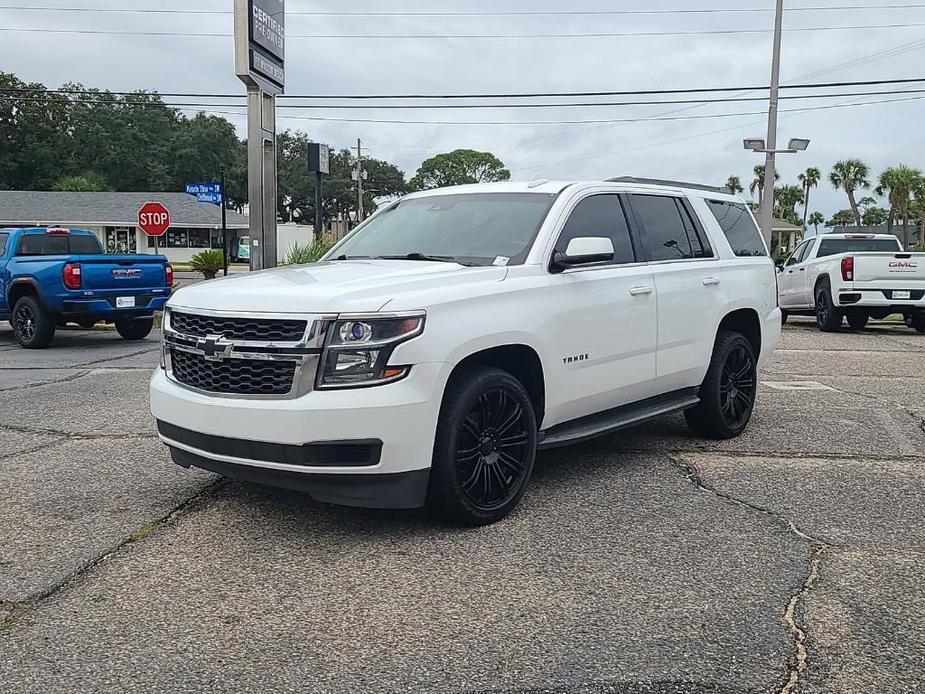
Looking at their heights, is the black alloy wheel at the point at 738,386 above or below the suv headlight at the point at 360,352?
below

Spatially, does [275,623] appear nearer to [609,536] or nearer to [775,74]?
[609,536]

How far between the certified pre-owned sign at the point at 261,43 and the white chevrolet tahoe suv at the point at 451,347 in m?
10.0

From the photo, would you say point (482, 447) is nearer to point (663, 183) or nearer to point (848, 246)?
point (663, 183)

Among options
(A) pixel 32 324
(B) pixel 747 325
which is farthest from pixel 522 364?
(A) pixel 32 324

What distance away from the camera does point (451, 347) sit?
177 inches

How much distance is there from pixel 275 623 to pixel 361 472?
0.88m

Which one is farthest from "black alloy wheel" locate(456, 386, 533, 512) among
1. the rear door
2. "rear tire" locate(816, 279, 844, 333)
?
"rear tire" locate(816, 279, 844, 333)

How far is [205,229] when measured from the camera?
57.5 meters

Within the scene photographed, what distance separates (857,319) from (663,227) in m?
12.6

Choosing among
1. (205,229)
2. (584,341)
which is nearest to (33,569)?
(584,341)

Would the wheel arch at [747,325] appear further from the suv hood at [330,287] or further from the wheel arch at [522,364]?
the suv hood at [330,287]

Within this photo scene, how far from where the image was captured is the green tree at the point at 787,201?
100369 mm

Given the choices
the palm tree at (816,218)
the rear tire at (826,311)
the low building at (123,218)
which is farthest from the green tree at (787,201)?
the rear tire at (826,311)

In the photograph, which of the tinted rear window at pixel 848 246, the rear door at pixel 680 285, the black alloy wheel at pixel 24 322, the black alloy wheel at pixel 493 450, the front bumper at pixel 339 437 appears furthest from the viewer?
the tinted rear window at pixel 848 246
